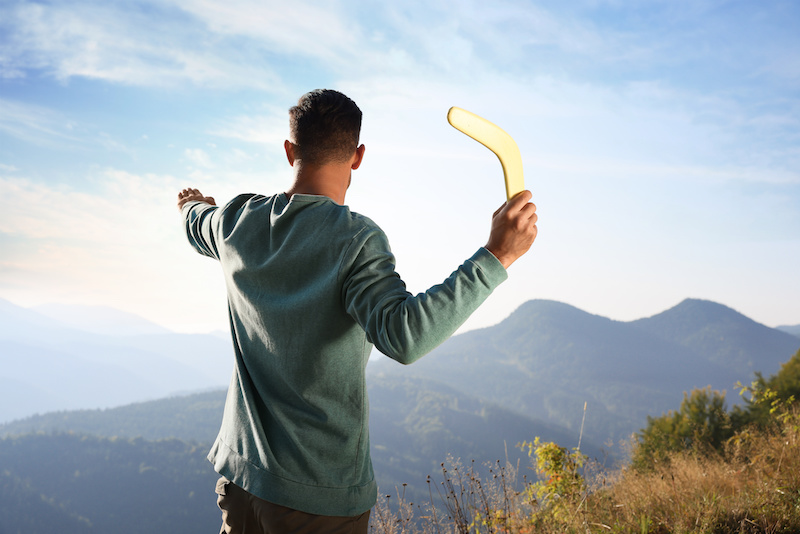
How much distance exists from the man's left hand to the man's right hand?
1.07 meters

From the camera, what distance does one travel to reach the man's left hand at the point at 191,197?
1.73m

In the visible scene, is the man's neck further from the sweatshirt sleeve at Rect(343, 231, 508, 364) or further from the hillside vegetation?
the hillside vegetation

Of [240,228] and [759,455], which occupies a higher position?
[240,228]

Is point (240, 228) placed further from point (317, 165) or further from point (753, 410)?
point (753, 410)

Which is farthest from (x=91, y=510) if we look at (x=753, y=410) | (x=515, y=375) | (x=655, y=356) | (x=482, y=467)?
(x=655, y=356)

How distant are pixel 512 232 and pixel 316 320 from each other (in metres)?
0.42

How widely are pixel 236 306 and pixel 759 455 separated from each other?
6.04m

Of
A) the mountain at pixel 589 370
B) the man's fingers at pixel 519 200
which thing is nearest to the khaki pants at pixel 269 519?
the man's fingers at pixel 519 200

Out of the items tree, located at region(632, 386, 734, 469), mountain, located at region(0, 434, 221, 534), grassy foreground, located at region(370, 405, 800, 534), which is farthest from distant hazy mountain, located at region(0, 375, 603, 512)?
grassy foreground, located at region(370, 405, 800, 534)

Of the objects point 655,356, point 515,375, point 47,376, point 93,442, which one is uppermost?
point 655,356

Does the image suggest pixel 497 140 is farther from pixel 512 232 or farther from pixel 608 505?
pixel 608 505

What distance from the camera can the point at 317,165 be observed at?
116 centimetres

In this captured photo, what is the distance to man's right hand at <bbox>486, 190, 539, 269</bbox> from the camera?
3.22 feet

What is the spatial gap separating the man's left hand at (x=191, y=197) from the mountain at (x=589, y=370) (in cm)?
12087
